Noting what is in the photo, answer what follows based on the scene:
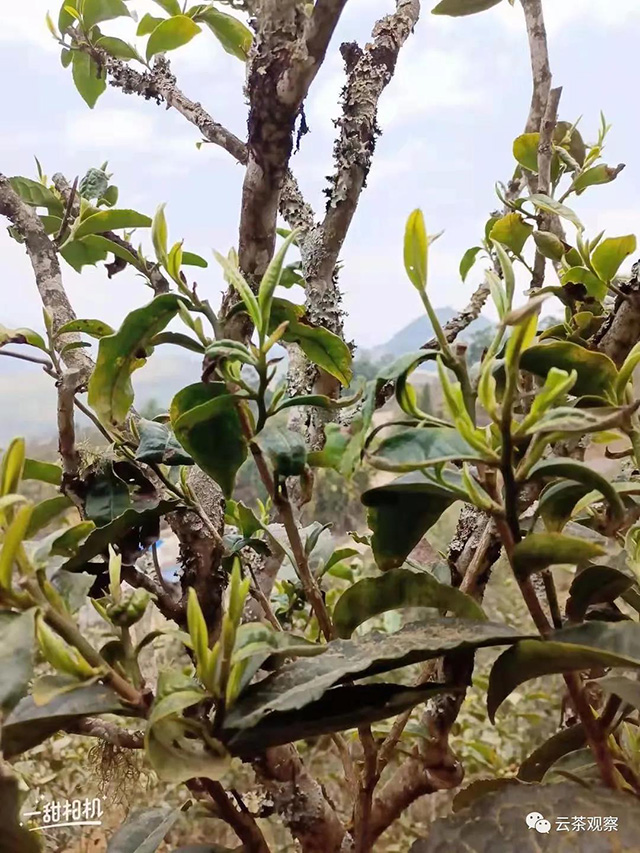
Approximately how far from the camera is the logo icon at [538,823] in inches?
12.9

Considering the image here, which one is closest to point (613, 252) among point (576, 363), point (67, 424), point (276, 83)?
point (576, 363)

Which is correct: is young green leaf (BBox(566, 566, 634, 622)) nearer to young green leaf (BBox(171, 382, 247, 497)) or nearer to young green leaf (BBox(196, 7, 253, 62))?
young green leaf (BBox(171, 382, 247, 497))

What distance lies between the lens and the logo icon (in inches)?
12.9

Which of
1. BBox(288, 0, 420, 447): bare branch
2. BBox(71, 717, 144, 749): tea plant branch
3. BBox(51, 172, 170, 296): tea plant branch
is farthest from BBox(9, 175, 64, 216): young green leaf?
BBox(71, 717, 144, 749): tea plant branch

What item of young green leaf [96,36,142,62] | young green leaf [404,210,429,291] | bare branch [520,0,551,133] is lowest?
young green leaf [404,210,429,291]

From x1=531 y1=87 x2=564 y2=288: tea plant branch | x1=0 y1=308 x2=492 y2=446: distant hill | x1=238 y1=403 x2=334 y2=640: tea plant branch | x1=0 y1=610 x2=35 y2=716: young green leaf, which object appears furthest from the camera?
x1=0 y1=308 x2=492 y2=446: distant hill

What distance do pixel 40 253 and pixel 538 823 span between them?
607 mm

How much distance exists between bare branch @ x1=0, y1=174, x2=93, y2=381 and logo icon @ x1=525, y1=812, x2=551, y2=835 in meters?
0.52

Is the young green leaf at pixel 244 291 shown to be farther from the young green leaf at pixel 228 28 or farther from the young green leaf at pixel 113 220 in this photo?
the young green leaf at pixel 228 28

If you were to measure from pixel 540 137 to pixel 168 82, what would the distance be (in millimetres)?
521

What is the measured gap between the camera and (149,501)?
17.4 inches

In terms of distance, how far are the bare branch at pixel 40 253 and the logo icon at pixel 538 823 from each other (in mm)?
525

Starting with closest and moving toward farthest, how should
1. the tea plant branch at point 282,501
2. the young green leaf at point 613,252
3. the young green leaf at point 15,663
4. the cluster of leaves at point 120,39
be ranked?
the young green leaf at point 15,663 < the tea plant branch at point 282,501 < the young green leaf at point 613,252 < the cluster of leaves at point 120,39

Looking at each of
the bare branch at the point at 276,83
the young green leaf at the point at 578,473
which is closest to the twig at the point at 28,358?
the bare branch at the point at 276,83
